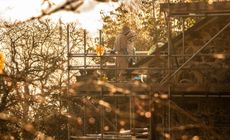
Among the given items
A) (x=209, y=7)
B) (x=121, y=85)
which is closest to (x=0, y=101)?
(x=121, y=85)

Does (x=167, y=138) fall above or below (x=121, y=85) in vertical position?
below

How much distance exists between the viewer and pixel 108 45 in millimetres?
35312

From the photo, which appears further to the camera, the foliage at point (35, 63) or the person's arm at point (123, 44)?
the foliage at point (35, 63)

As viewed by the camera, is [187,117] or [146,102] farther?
[146,102]

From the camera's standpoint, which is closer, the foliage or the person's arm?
the person's arm

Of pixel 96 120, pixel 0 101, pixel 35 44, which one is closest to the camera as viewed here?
pixel 0 101

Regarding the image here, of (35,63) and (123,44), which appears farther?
(35,63)

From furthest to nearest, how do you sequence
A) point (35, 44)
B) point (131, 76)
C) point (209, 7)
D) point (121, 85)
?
point (35, 44) < point (131, 76) < point (121, 85) < point (209, 7)

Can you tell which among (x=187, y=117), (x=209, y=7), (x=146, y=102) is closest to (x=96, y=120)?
(x=146, y=102)

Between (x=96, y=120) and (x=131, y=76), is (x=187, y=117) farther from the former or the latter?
(x=96, y=120)

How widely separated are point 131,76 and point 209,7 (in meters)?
3.75

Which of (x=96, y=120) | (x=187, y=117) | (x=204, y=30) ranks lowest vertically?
(x=96, y=120)

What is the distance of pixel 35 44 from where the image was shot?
97.1 feet

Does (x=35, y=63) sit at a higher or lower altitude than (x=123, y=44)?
lower
